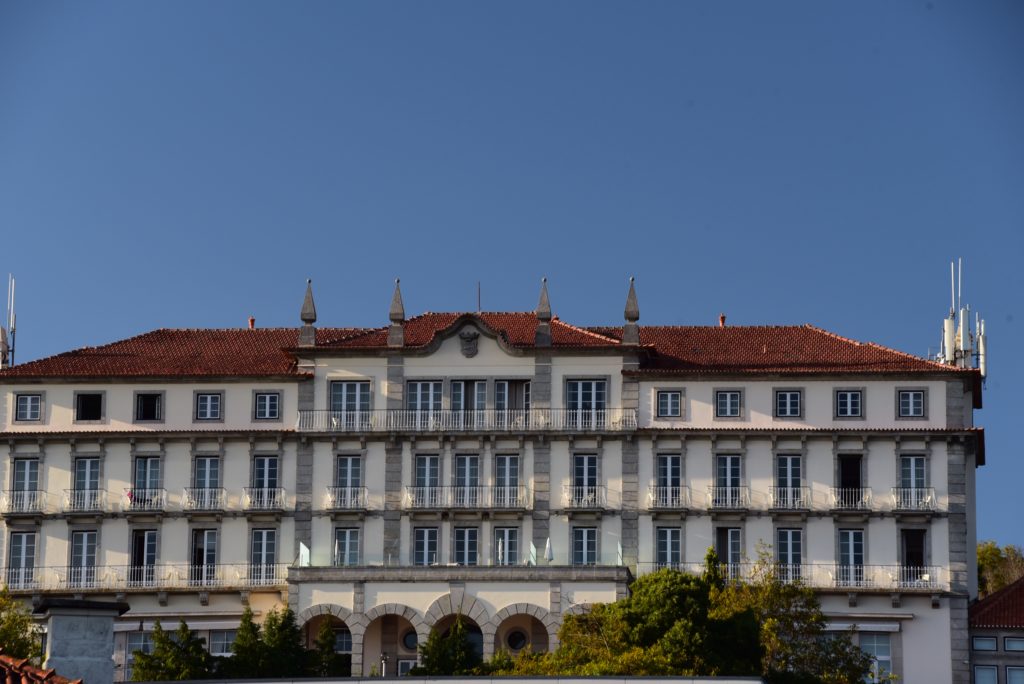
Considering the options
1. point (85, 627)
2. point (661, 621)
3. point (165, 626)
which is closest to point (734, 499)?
point (661, 621)

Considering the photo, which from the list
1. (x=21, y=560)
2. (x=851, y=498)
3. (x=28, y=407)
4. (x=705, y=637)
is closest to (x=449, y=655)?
(x=705, y=637)

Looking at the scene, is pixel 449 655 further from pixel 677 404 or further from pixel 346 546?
pixel 677 404

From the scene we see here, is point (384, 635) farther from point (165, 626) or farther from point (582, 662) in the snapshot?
point (582, 662)

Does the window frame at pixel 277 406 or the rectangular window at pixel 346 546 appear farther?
the window frame at pixel 277 406

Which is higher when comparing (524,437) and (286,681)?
(524,437)

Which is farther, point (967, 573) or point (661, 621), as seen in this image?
point (967, 573)

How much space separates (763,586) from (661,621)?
6377 millimetres

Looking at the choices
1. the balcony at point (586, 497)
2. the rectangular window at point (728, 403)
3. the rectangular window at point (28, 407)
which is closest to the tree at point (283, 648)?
the balcony at point (586, 497)

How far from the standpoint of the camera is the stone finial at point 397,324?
3388 inches

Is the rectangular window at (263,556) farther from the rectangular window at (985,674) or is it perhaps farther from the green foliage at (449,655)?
the rectangular window at (985,674)

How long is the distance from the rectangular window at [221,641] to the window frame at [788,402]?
21586mm

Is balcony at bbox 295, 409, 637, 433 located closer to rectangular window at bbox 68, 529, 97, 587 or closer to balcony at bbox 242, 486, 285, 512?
balcony at bbox 242, 486, 285, 512

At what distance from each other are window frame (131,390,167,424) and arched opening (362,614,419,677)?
1192cm

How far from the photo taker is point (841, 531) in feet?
275
